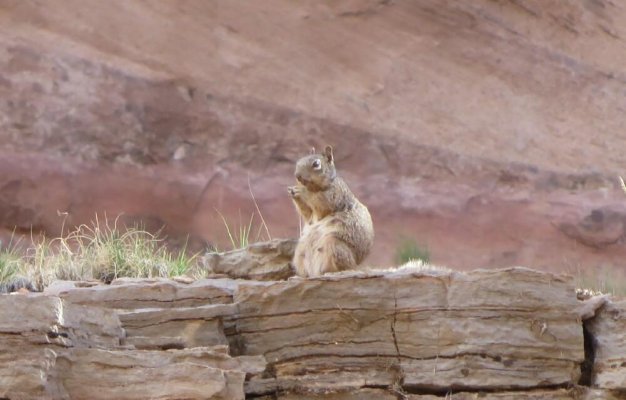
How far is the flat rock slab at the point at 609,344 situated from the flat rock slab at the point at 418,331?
182mm

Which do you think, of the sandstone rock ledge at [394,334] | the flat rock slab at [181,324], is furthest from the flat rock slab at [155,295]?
the flat rock slab at [181,324]

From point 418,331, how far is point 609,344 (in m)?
1.42

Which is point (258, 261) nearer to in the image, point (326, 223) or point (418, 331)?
point (326, 223)

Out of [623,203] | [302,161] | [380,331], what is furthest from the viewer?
[623,203]

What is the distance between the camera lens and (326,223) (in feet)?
42.2

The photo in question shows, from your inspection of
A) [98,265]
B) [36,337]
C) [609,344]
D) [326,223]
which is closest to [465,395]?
[609,344]

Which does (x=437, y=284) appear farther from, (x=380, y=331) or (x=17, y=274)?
(x=17, y=274)

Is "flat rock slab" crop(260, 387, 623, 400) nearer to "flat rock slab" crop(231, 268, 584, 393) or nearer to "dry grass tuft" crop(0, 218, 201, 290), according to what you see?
"flat rock slab" crop(231, 268, 584, 393)

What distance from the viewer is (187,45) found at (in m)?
19.2

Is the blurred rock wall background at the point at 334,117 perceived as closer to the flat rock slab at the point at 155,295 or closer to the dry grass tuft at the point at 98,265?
the dry grass tuft at the point at 98,265

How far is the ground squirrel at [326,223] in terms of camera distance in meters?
12.6

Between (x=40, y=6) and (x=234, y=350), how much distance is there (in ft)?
27.6

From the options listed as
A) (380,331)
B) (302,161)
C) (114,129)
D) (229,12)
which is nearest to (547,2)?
(229,12)

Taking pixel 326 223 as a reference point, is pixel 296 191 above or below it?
above
